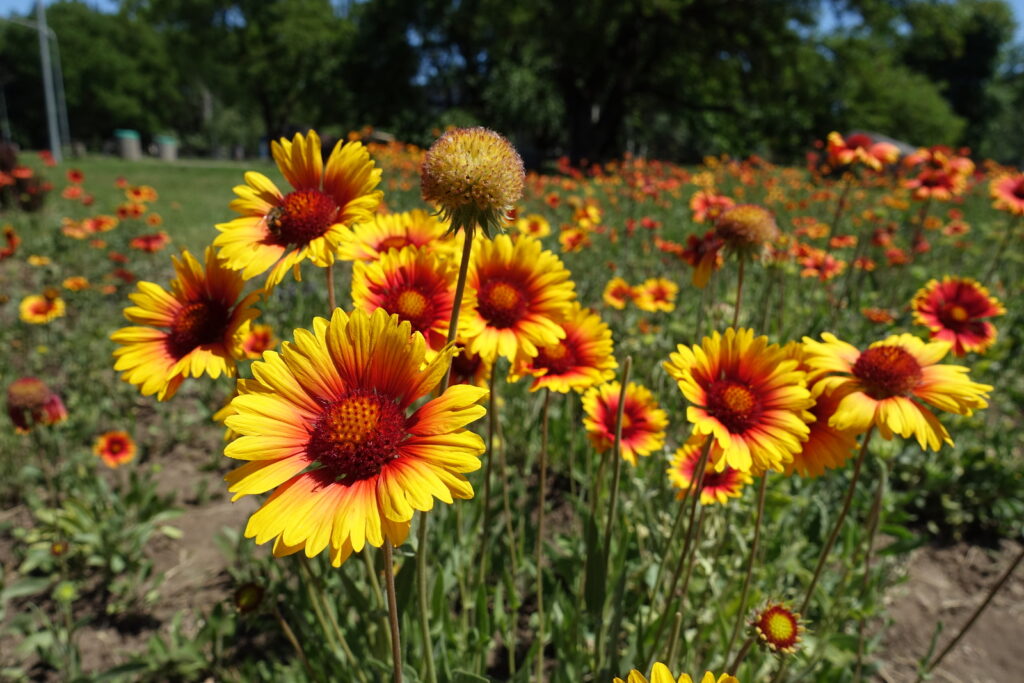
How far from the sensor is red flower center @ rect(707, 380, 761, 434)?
121 centimetres

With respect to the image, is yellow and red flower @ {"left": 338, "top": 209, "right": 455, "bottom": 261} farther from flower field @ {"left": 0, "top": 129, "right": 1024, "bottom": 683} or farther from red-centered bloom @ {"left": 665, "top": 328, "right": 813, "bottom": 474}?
red-centered bloom @ {"left": 665, "top": 328, "right": 813, "bottom": 474}

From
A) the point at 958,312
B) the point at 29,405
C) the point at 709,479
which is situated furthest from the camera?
the point at 29,405

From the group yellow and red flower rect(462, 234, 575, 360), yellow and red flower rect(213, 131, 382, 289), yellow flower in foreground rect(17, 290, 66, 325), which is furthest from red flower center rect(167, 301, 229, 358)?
yellow flower in foreground rect(17, 290, 66, 325)

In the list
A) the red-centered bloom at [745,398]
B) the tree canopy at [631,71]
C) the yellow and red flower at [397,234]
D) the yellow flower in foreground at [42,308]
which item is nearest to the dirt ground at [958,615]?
the red-centered bloom at [745,398]

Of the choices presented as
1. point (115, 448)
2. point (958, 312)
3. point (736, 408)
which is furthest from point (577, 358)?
point (115, 448)

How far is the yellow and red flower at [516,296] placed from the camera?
118cm

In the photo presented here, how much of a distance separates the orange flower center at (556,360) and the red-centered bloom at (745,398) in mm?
333

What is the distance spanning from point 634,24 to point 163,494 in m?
20.9

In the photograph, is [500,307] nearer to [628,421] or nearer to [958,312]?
[628,421]

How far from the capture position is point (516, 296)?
1.26 meters

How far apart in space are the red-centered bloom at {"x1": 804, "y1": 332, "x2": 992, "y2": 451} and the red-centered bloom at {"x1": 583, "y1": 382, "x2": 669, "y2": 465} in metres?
0.52

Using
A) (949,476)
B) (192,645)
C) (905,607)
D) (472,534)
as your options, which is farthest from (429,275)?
(949,476)

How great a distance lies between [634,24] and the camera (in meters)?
19.5

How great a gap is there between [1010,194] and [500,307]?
140 inches
